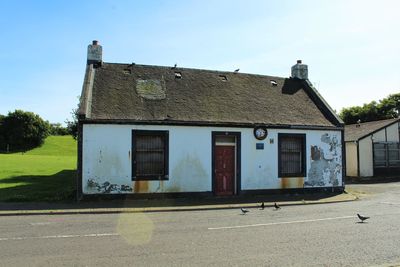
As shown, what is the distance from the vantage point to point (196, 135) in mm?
19531

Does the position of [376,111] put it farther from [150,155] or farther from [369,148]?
[150,155]

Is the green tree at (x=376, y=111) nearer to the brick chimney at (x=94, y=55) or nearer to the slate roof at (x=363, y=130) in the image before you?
the slate roof at (x=363, y=130)

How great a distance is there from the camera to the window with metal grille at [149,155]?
18641 mm

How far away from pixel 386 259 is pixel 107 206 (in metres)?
10.5

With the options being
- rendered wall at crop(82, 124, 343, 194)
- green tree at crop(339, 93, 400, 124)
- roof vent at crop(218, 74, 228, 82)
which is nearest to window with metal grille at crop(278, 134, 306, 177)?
rendered wall at crop(82, 124, 343, 194)

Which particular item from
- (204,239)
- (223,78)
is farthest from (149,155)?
(204,239)

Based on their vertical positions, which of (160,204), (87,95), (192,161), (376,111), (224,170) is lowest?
(160,204)

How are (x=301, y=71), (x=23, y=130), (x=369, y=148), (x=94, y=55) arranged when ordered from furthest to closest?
(x=23, y=130)
(x=369, y=148)
(x=301, y=71)
(x=94, y=55)

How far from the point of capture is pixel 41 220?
12992 mm

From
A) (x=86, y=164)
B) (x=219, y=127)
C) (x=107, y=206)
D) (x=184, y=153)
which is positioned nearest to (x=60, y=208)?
(x=107, y=206)

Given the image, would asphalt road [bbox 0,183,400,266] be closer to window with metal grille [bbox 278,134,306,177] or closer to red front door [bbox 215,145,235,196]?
red front door [bbox 215,145,235,196]

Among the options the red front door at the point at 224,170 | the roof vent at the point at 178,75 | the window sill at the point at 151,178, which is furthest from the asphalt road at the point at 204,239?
the roof vent at the point at 178,75

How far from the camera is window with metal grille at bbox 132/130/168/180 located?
18.6 metres

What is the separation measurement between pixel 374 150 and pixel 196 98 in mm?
16714
